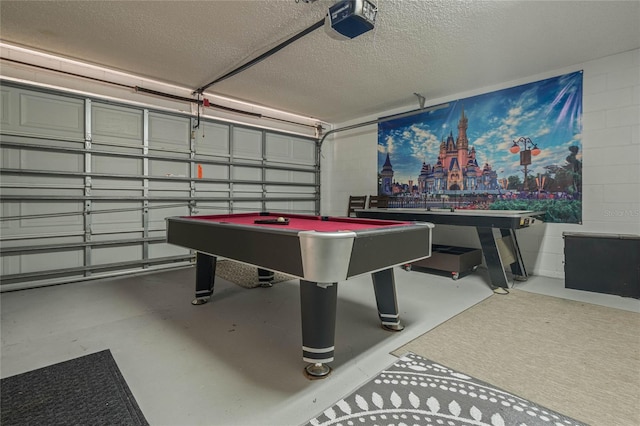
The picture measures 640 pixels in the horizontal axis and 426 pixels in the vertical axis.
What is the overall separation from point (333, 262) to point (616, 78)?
13.8ft

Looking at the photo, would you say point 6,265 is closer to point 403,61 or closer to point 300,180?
point 300,180

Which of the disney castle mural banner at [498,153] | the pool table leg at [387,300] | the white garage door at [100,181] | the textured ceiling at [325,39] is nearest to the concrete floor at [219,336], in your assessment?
the pool table leg at [387,300]

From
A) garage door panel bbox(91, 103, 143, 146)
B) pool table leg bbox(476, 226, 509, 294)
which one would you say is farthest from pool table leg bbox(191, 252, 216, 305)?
pool table leg bbox(476, 226, 509, 294)

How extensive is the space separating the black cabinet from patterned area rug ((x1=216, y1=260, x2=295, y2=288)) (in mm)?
3247

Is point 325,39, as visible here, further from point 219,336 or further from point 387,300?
point 219,336

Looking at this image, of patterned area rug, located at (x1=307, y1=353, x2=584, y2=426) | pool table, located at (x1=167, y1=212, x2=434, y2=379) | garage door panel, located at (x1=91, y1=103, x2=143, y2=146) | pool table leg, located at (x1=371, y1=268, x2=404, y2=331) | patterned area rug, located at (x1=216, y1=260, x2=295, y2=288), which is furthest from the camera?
garage door panel, located at (x1=91, y1=103, x2=143, y2=146)

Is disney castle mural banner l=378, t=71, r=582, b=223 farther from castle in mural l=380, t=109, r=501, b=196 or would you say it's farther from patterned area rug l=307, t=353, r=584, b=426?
patterned area rug l=307, t=353, r=584, b=426

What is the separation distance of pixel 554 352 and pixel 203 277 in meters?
2.81

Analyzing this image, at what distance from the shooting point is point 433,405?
144cm

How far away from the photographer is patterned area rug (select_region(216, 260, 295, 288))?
3575mm

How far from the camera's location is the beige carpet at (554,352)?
1.48 meters

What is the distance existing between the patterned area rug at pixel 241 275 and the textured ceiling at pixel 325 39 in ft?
8.74

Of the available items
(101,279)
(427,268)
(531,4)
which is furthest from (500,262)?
(101,279)

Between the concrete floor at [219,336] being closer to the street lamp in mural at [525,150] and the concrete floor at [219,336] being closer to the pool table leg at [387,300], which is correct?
the pool table leg at [387,300]
